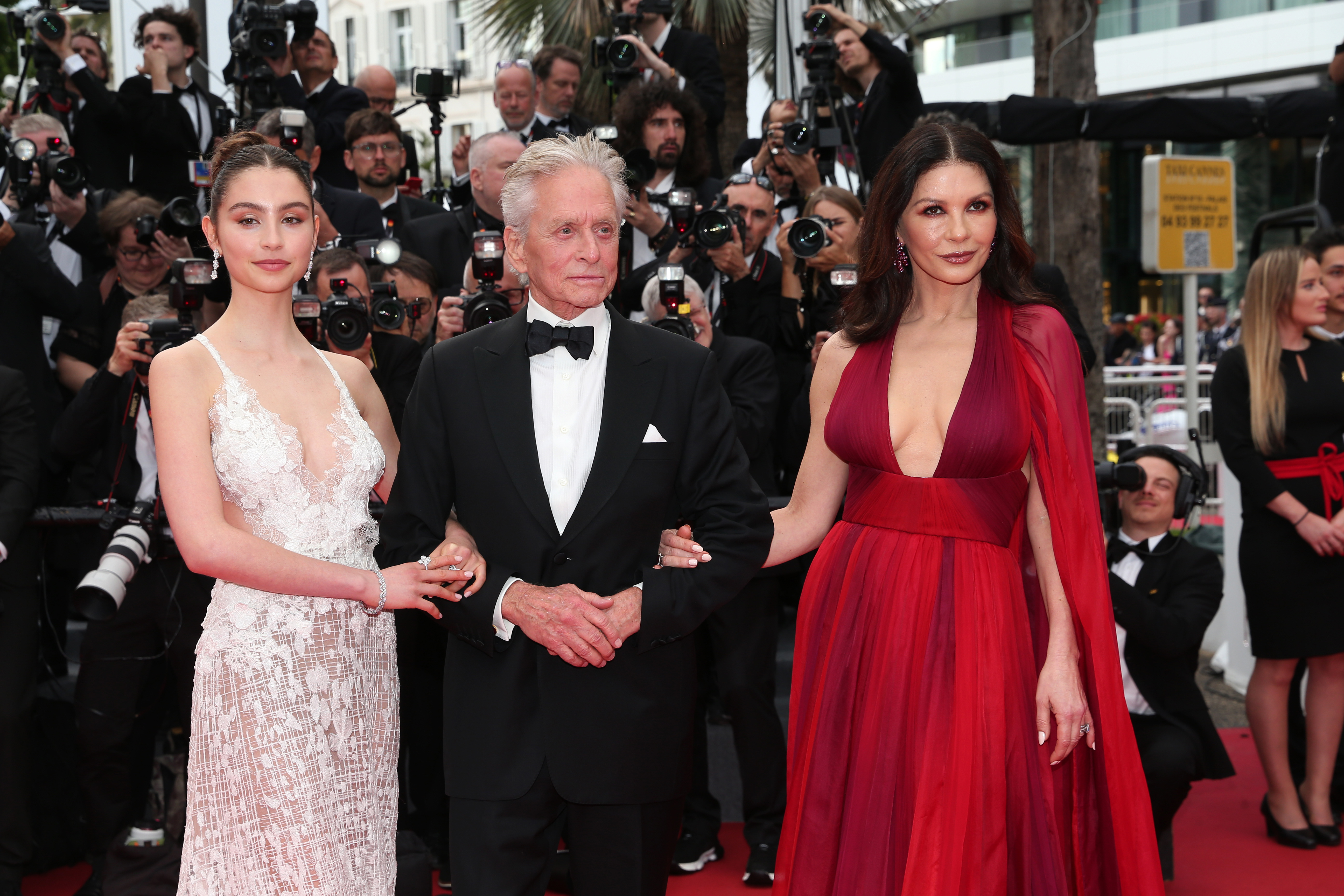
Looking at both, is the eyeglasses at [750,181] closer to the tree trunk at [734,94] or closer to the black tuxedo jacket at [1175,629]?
the black tuxedo jacket at [1175,629]

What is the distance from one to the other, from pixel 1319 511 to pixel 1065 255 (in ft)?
19.0

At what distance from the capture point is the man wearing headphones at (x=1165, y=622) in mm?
3941

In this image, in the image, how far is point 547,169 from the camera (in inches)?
94.6

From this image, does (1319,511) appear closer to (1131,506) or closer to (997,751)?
(1131,506)

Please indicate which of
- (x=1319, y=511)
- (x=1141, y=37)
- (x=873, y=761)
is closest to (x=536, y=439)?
(x=873, y=761)

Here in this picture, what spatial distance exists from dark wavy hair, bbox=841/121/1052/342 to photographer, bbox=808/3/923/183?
293 cm

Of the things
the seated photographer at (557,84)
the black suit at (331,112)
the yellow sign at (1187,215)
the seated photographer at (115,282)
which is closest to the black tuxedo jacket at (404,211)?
the black suit at (331,112)

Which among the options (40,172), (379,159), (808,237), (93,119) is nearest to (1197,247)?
(808,237)

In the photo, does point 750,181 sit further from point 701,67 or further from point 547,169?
point 547,169

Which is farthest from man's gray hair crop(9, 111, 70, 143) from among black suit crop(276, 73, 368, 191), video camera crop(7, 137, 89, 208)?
black suit crop(276, 73, 368, 191)

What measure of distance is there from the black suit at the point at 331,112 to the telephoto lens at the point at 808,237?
2814mm

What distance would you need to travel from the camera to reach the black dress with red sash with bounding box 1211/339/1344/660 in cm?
451

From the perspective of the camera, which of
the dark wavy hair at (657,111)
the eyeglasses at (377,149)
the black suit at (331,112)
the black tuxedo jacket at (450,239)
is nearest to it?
the black tuxedo jacket at (450,239)

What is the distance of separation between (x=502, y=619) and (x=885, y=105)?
4109 millimetres
